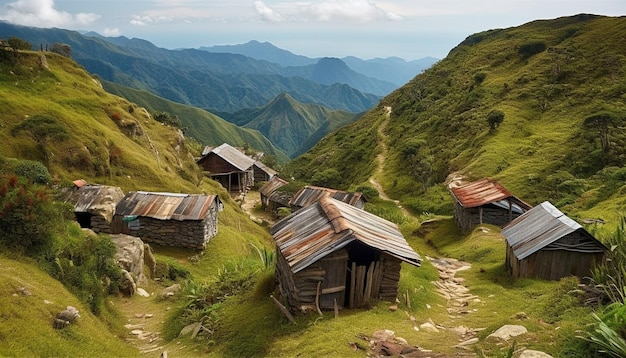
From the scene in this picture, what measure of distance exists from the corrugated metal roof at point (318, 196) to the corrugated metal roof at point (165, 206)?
58.0 ft

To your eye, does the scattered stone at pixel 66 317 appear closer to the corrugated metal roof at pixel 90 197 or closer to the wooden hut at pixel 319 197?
the corrugated metal roof at pixel 90 197

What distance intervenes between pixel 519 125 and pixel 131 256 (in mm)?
58062

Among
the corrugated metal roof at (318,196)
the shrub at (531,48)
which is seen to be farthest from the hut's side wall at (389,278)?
the shrub at (531,48)

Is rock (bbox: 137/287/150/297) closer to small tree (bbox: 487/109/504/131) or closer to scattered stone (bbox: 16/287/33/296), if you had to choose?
scattered stone (bbox: 16/287/33/296)

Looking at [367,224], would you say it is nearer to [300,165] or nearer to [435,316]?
[435,316]

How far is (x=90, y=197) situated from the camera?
3159cm

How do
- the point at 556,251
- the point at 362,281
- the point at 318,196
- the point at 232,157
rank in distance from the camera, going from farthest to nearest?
the point at 232,157, the point at 318,196, the point at 556,251, the point at 362,281

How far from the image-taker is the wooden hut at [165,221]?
31.0 meters

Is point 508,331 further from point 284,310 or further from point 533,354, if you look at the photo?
point 284,310

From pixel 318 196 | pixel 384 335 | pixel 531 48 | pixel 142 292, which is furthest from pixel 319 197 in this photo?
pixel 531 48

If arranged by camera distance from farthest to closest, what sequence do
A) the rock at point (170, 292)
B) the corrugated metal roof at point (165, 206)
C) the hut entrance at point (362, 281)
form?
the corrugated metal roof at point (165, 206)
the rock at point (170, 292)
the hut entrance at point (362, 281)

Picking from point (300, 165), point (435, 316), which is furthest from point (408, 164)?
point (435, 316)

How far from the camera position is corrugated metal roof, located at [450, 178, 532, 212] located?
33.5 m

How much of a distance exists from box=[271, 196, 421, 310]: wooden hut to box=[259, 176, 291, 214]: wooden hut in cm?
3986
